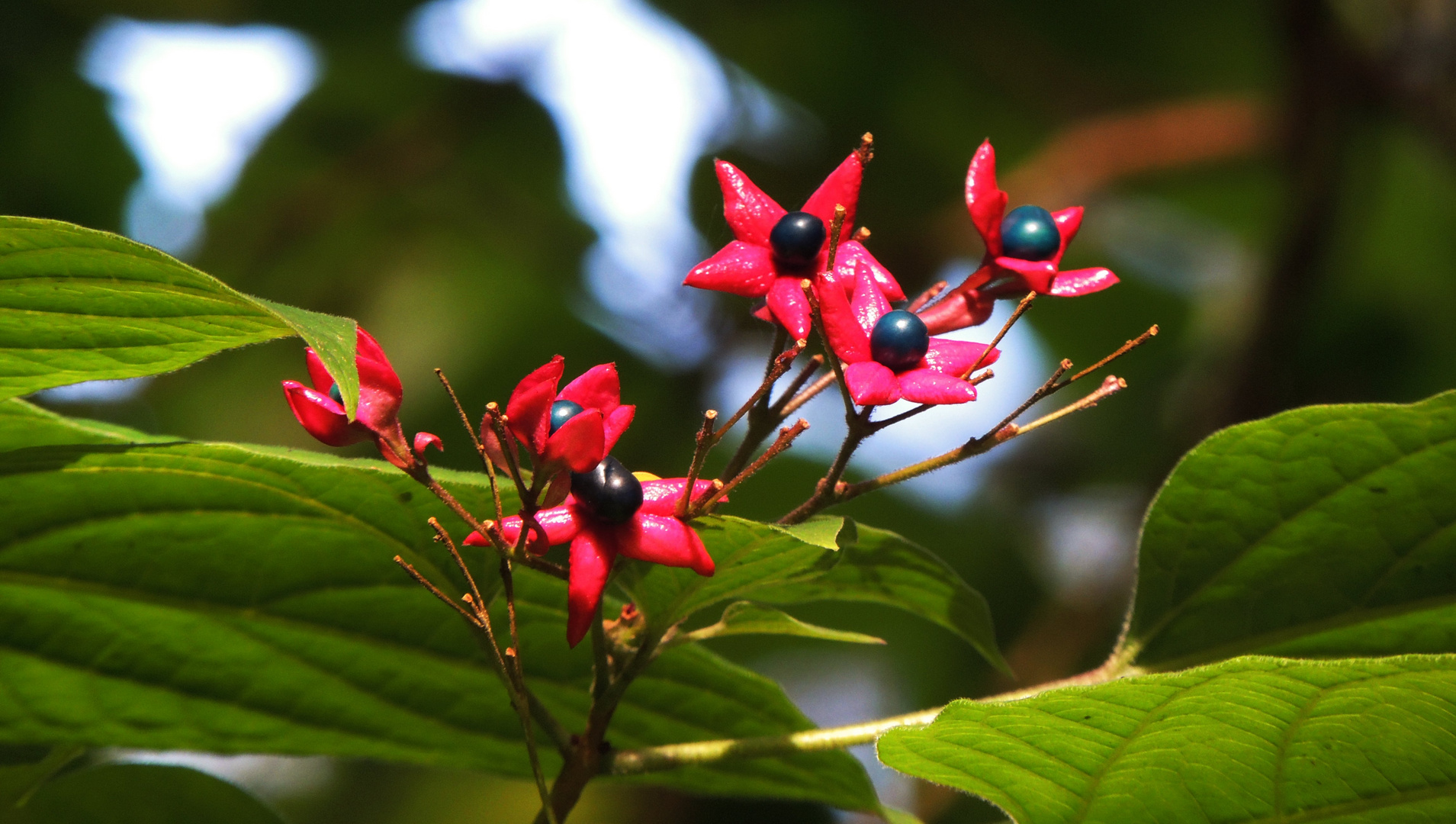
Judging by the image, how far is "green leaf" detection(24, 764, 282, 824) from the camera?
1.09 meters

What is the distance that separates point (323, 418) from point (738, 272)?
0.30 metres

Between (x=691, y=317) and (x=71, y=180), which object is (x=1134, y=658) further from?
(x=71, y=180)

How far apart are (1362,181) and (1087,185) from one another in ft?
2.61

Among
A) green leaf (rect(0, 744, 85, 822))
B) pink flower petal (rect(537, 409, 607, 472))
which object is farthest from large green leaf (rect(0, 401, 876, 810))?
pink flower petal (rect(537, 409, 607, 472))

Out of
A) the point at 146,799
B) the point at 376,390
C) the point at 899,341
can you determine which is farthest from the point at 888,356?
the point at 146,799

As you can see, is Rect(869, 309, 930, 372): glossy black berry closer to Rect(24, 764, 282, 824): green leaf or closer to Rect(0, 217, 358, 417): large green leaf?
Rect(0, 217, 358, 417): large green leaf

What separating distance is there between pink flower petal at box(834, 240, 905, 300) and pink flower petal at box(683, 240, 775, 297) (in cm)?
5

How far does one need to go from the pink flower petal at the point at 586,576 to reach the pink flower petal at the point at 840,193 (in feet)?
0.96

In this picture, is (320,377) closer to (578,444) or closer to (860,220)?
(578,444)

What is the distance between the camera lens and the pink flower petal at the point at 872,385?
2.49ft

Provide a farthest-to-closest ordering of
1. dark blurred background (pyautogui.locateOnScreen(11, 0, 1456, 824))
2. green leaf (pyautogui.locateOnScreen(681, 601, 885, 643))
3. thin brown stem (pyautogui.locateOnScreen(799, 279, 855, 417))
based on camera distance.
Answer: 1. dark blurred background (pyautogui.locateOnScreen(11, 0, 1456, 824))
2. green leaf (pyautogui.locateOnScreen(681, 601, 885, 643))
3. thin brown stem (pyautogui.locateOnScreen(799, 279, 855, 417))

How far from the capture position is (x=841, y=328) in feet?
2.68

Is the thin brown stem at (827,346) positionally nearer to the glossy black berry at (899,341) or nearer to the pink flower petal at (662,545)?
the glossy black berry at (899,341)

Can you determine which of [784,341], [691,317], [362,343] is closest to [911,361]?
[784,341]
